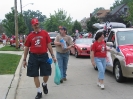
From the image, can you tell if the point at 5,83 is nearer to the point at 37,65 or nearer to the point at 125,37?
the point at 37,65

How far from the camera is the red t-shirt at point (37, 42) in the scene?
613 cm

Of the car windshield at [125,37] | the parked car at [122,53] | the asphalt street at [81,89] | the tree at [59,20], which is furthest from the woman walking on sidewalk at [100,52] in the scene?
the tree at [59,20]

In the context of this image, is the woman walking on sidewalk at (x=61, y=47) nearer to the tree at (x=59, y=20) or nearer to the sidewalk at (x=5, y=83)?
the sidewalk at (x=5, y=83)

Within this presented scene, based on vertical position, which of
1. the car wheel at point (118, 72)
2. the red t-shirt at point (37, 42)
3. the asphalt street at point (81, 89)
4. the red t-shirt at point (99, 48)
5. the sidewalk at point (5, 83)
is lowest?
the asphalt street at point (81, 89)

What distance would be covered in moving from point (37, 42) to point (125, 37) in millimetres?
3736

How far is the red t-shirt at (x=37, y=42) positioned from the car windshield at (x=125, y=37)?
128 inches

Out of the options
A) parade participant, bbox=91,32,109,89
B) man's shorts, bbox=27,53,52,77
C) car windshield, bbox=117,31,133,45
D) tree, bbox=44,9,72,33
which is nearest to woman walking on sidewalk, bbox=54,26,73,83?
parade participant, bbox=91,32,109,89

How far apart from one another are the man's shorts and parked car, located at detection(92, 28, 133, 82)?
8.03 feet

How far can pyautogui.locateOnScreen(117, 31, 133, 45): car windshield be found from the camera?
8.56m

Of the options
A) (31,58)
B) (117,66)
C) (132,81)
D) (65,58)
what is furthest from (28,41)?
(132,81)

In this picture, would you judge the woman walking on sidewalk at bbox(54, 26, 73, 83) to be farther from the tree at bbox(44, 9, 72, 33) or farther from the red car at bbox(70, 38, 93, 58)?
the tree at bbox(44, 9, 72, 33)

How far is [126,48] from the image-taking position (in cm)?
806

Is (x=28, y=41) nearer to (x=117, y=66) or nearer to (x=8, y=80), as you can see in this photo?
(x=8, y=80)

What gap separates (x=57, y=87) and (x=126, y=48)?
245 centimetres
